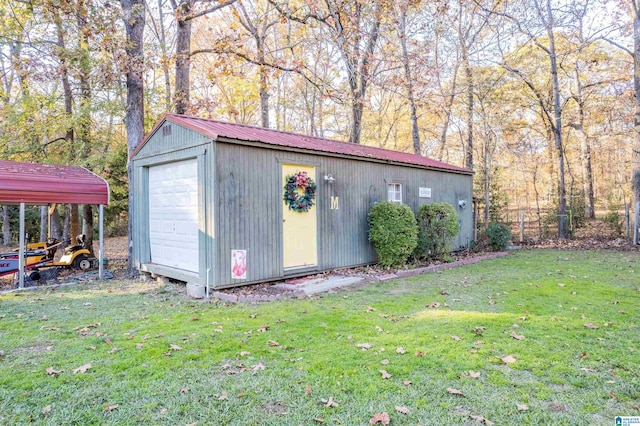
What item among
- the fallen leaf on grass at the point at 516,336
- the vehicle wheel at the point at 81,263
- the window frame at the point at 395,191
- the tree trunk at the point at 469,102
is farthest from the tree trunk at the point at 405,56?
the vehicle wheel at the point at 81,263

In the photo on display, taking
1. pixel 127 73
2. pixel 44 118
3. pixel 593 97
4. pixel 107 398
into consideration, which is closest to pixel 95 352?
pixel 107 398

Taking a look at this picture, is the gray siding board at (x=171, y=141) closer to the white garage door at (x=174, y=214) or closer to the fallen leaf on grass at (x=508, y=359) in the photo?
the white garage door at (x=174, y=214)

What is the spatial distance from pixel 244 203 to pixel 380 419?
437 cm

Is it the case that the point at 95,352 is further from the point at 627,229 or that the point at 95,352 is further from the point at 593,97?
the point at 593,97

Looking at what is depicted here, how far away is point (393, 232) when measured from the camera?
7.84 metres

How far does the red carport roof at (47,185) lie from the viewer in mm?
6718

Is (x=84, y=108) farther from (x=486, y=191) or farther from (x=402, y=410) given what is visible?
(x=486, y=191)

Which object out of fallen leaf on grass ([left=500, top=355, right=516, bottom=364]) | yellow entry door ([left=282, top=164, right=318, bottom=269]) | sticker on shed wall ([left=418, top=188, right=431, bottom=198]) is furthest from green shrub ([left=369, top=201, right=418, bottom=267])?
fallen leaf on grass ([left=500, top=355, right=516, bottom=364])

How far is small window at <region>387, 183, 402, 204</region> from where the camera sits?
29.6ft

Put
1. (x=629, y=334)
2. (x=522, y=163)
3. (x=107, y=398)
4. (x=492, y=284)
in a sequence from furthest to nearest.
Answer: (x=522, y=163)
(x=492, y=284)
(x=629, y=334)
(x=107, y=398)

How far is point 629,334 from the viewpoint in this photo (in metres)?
3.77

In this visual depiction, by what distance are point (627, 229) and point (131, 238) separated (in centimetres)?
1359

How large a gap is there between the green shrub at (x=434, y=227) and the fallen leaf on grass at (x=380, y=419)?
6535 mm

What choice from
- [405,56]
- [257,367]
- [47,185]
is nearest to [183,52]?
[47,185]
